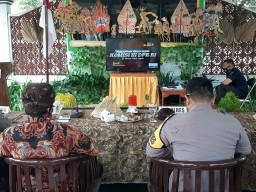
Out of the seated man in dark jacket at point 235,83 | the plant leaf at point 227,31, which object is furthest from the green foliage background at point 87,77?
the plant leaf at point 227,31

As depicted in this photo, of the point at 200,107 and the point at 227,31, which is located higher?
the point at 227,31

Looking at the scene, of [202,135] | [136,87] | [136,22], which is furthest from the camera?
[136,22]

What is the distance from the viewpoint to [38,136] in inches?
64.1

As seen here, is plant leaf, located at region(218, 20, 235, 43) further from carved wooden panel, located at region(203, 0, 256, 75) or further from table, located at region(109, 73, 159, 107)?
table, located at region(109, 73, 159, 107)

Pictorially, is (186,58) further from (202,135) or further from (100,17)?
(202,135)

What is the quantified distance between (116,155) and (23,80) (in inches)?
208

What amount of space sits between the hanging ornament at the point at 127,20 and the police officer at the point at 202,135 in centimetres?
525

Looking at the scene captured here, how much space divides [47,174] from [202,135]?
0.81 m

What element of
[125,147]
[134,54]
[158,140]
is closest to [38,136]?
[158,140]

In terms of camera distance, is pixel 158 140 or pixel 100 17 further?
pixel 100 17

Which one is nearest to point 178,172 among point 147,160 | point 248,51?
point 147,160

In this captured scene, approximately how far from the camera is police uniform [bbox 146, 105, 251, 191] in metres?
1.57

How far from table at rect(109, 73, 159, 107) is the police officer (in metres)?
4.35

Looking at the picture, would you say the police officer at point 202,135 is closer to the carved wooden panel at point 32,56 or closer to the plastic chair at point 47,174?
the plastic chair at point 47,174
